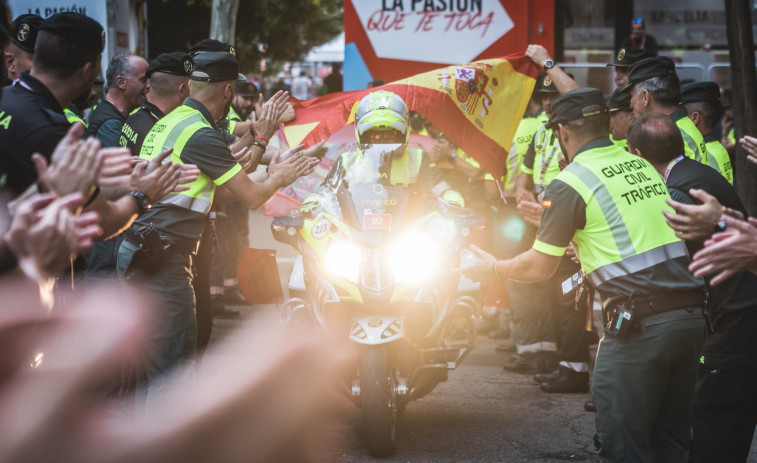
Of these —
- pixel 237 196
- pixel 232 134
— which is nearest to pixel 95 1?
pixel 232 134

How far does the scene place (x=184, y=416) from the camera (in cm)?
566

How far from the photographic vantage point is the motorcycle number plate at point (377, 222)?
19.4ft

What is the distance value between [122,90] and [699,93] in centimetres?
395

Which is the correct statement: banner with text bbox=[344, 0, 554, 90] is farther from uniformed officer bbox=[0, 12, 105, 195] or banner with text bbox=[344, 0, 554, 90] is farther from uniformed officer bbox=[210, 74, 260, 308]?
uniformed officer bbox=[0, 12, 105, 195]

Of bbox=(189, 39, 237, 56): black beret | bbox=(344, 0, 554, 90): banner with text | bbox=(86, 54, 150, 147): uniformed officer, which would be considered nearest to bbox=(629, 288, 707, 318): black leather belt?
bbox=(189, 39, 237, 56): black beret

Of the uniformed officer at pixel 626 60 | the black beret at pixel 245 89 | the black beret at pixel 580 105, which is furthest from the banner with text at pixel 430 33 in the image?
the black beret at pixel 580 105

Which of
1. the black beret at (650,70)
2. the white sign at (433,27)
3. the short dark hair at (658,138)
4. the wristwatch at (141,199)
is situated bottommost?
the wristwatch at (141,199)

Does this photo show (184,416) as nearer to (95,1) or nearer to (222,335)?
(222,335)

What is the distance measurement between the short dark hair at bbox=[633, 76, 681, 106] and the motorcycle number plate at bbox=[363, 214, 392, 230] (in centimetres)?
177

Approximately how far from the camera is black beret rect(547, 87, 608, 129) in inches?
177

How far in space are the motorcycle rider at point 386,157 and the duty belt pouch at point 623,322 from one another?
2260 mm

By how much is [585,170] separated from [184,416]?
2.83m

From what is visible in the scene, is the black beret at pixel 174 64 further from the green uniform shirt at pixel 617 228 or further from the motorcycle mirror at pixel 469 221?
the green uniform shirt at pixel 617 228

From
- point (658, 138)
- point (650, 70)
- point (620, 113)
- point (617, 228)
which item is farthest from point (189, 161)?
point (620, 113)
